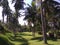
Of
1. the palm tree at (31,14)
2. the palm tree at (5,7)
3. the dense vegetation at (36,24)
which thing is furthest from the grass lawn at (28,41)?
the palm tree at (5,7)

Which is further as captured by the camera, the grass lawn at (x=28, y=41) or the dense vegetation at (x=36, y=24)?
the dense vegetation at (x=36, y=24)

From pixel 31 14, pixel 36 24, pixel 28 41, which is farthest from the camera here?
pixel 36 24

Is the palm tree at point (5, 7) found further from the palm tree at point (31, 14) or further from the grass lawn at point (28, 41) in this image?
the grass lawn at point (28, 41)

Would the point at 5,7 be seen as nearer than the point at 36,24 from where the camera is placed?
No

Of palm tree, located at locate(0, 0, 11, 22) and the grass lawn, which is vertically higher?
palm tree, located at locate(0, 0, 11, 22)

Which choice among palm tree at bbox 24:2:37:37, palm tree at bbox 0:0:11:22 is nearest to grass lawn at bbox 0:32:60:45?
palm tree at bbox 24:2:37:37

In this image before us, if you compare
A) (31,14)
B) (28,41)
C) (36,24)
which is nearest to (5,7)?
(36,24)

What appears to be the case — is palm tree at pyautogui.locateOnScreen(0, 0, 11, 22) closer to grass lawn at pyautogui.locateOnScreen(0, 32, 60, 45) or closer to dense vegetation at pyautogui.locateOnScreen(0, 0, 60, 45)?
dense vegetation at pyautogui.locateOnScreen(0, 0, 60, 45)

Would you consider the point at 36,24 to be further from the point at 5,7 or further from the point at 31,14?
the point at 5,7

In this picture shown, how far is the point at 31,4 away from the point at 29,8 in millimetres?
1612

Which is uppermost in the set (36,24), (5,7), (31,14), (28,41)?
(5,7)

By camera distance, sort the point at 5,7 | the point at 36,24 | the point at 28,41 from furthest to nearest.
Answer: the point at 5,7
the point at 36,24
the point at 28,41

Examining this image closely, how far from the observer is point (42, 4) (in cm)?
3009

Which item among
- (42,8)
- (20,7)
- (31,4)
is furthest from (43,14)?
(20,7)
